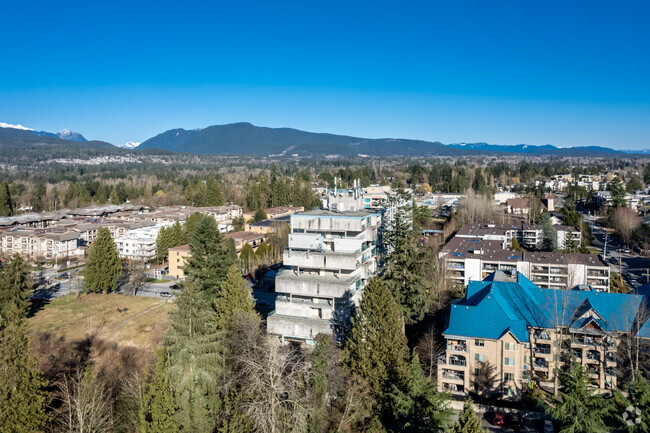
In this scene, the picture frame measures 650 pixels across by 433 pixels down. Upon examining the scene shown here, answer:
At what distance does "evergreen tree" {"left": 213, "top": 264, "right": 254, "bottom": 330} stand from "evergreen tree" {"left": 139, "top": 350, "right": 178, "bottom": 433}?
19.7ft

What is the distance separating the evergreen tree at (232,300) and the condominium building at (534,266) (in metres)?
17.0

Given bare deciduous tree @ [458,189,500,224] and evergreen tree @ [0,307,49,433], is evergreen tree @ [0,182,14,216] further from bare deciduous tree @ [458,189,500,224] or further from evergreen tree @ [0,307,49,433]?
bare deciduous tree @ [458,189,500,224]

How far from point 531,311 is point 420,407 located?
973cm

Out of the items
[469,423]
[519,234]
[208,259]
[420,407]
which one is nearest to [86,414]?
[420,407]

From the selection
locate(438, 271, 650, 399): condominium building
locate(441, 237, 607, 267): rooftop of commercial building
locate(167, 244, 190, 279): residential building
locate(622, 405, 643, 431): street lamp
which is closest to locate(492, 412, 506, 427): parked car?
locate(438, 271, 650, 399): condominium building

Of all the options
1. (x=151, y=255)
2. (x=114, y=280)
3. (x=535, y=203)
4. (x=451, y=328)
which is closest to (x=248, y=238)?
(x=151, y=255)

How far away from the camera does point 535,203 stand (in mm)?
62219

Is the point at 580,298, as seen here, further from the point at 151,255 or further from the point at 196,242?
the point at 151,255

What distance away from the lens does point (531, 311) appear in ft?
71.2

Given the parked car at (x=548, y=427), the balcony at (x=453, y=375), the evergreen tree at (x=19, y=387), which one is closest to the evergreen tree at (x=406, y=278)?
the balcony at (x=453, y=375)

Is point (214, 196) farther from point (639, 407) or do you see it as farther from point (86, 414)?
point (639, 407)

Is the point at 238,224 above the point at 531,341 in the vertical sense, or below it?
above

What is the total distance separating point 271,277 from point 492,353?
21319mm

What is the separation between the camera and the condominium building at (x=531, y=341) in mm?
19797
